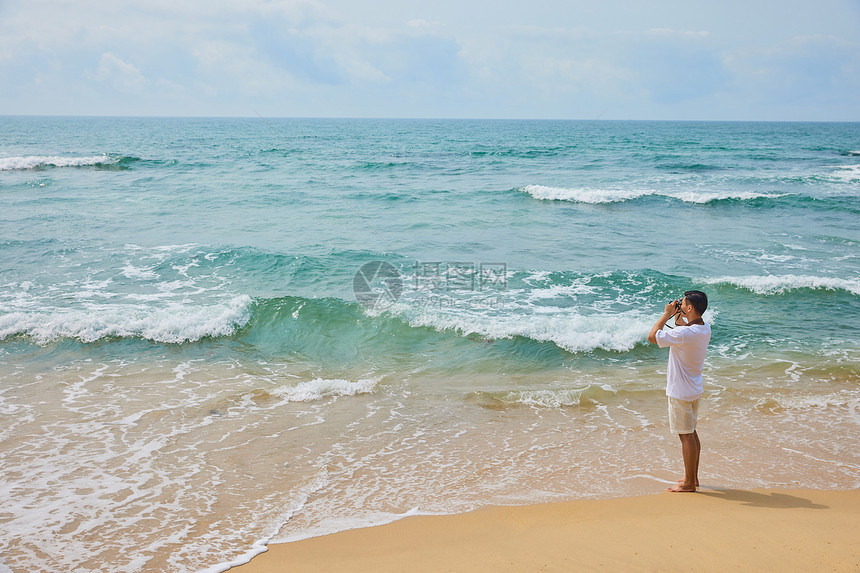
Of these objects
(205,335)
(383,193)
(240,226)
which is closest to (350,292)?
(205,335)

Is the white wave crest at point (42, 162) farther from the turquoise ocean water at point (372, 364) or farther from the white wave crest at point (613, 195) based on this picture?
the white wave crest at point (613, 195)

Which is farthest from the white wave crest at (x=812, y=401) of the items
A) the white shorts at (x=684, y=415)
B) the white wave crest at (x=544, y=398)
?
the white shorts at (x=684, y=415)

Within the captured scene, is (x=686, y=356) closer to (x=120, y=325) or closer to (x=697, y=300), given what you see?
(x=697, y=300)

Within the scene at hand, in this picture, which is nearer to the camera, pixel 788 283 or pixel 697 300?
pixel 697 300

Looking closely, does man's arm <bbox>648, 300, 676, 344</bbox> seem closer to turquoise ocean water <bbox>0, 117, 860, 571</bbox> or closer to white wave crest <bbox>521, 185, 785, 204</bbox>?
turquoise ocean water <bbox>0, 117, 860, 571</bbox>

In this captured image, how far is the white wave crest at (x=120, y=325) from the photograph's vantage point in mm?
8719

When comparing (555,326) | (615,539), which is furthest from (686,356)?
(555,326)

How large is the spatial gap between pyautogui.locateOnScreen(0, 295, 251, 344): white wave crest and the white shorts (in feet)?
23.6

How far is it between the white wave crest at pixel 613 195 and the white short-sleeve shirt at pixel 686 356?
17941 millimetres

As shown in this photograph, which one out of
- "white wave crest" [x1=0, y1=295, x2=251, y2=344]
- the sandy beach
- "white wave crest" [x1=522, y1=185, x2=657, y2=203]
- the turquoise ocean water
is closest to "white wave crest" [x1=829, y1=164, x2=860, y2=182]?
the turquoise ocean water

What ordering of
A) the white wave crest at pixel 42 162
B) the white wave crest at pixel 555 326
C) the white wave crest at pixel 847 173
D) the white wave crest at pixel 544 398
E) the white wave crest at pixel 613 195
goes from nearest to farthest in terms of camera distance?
the white wave crest at pixel 544 398, the white wave crest at pixel 555 326, the white wave crest at pixel 613 195, the white wave crest at pixel 847 173, the white wave crest at pixel 42 162

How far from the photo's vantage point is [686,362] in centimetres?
437

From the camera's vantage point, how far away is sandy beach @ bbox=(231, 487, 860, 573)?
3.52 m

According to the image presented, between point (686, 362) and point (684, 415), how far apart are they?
0.46m
